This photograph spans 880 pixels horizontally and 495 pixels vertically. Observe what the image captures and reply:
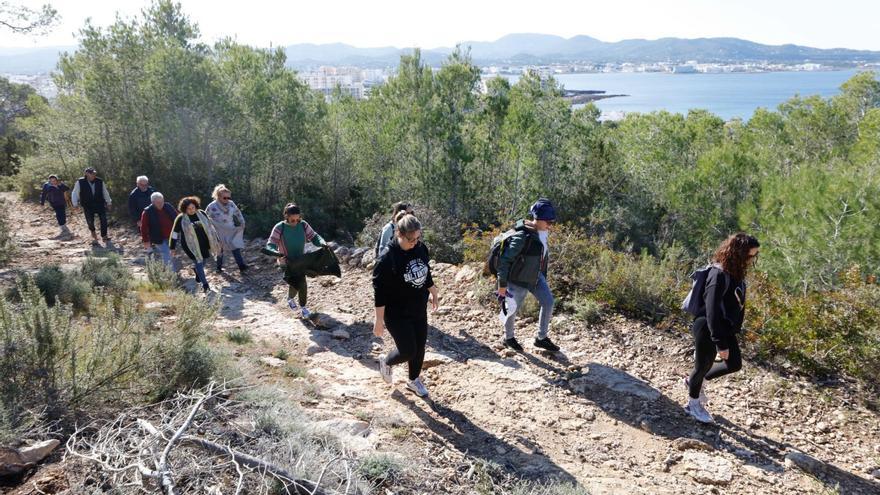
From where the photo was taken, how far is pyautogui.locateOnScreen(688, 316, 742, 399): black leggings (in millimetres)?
4381

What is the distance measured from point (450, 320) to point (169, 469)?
4.54m

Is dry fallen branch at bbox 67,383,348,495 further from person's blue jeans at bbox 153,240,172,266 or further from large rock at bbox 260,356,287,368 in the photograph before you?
person's blue jeans at bbox 153,240,172,266

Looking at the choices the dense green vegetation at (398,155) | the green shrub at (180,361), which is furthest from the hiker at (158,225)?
the green shrub at (180,361)

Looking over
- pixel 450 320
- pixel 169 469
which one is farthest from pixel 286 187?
pixel 169 469

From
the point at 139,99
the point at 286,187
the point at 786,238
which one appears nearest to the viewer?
the point at 786,238

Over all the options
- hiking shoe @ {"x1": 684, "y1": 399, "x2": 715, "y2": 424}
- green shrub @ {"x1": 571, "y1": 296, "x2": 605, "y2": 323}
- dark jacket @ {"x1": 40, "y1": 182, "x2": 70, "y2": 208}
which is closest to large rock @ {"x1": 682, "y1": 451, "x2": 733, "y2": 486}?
hiking shoe @ {"x1": 684, "y1": 399, "x2": 715, "y2": 424}

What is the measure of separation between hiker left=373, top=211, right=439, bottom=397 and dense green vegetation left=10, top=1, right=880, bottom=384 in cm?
533

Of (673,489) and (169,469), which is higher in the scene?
(169,469)

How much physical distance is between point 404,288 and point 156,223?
229 inches

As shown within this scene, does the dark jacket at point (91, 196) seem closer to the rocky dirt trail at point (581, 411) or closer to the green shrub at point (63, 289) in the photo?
the green shrub at point (63, 289)

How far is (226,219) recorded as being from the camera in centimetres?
905

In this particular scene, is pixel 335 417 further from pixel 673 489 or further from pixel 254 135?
pixel 254 135

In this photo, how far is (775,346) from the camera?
18.7 feet

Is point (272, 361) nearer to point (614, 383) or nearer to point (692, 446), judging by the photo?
point (614, 383)
